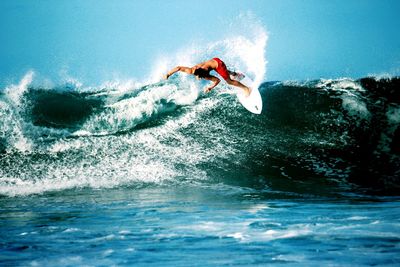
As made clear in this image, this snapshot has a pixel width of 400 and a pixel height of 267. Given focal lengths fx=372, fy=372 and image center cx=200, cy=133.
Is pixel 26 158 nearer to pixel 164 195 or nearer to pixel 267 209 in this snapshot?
pixel 164 195

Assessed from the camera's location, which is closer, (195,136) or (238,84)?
(238,84)

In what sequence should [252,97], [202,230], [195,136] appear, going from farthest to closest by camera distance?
[195,136], [252,97], [202,230]

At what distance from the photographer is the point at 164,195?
262 inches

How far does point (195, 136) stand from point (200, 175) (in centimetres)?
201

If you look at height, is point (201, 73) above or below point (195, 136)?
below

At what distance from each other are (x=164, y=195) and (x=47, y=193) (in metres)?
2.39

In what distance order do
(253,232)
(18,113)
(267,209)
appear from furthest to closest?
(18,113)
(267,209)
(253,232)

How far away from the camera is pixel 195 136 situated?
9992mm

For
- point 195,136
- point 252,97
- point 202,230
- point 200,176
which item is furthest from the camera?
point 195,136

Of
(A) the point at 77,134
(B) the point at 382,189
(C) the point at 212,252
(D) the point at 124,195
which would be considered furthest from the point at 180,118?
(C) the point at 212,252

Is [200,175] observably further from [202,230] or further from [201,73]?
[202,230]

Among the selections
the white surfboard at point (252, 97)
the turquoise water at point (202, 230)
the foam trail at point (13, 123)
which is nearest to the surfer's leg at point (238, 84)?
the white surfboard at point (252, 97)

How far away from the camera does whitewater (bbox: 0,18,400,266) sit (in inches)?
136

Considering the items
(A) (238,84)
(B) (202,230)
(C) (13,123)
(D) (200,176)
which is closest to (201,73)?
(A) (238,84)
